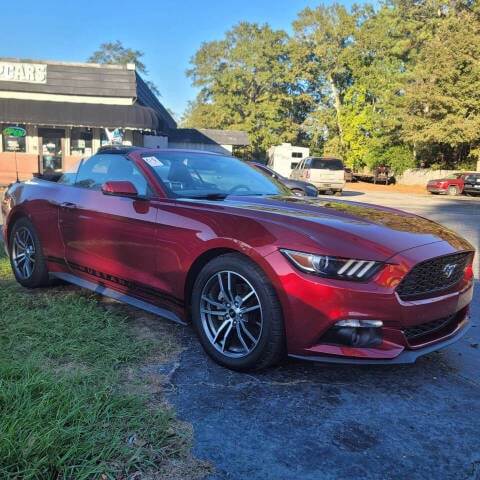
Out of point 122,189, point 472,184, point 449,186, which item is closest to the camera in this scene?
point 122,189

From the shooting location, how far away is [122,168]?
4250 millimetres

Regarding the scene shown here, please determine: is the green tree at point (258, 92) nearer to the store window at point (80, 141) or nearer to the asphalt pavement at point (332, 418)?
the store window at point (80, 141)

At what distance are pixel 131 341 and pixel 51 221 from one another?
1754mm

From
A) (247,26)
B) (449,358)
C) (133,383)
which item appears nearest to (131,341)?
(133,383)

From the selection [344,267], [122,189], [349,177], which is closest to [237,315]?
[344,267]

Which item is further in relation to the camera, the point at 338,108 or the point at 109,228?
the point at 338,108

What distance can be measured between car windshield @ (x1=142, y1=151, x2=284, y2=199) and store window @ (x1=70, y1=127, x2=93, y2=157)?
18603 millimetres

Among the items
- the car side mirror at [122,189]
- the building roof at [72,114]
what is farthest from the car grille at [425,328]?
the building roof at [72,114]

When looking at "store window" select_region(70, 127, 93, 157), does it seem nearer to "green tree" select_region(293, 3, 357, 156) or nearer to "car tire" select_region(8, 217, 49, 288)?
"car tire" select_region(8, 217, 49, 288)

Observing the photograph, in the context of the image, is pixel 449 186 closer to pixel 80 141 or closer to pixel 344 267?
pixel 80 141

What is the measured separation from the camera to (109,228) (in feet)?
13.0

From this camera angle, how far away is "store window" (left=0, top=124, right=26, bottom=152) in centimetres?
2108

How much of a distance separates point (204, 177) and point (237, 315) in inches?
59.0

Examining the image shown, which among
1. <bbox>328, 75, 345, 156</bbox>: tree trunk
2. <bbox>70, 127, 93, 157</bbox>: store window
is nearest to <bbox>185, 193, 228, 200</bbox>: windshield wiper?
<bbox>70, 127, 93, 157</bbox>: store window
